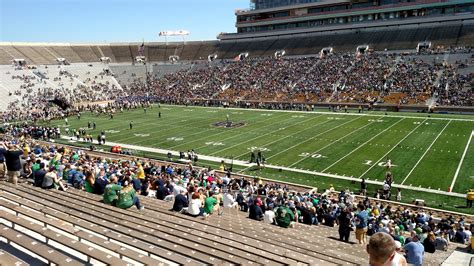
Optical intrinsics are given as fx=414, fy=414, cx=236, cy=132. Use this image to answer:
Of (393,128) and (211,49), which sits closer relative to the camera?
(393,128)

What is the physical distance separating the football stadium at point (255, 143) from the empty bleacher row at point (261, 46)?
370mm

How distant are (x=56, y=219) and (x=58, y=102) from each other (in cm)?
5469

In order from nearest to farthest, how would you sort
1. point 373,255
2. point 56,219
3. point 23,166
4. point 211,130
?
point 373,255, point 56,219, point 23,166, point 211,130

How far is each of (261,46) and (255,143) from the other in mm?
51276

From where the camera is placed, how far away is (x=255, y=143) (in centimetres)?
3322

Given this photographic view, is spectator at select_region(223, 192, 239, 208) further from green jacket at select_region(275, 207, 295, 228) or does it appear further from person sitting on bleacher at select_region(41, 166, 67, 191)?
person sitting on bleacher at select_region(41, 166, 67, 191)

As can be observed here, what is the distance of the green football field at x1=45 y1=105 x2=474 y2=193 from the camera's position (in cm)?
2519

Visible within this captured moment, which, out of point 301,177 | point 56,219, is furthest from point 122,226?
point 301,177

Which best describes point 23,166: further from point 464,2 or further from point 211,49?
point 211,49

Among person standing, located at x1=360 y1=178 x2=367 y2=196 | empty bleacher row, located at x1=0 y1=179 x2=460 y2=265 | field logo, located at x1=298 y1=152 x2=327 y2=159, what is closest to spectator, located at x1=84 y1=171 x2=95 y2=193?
empty bleacher row, located at x1=0 y1=179 x2=460 y2=265

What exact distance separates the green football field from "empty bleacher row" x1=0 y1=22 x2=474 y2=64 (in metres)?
26.3

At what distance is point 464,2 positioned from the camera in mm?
63125

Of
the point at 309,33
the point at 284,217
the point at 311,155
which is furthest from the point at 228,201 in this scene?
the point at 309,33

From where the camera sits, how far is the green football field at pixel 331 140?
2519 centimetres
